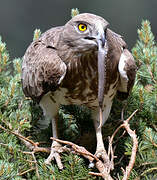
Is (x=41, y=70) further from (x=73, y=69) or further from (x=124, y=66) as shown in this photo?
(x=124, y=66)

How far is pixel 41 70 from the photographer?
1438 millimetres

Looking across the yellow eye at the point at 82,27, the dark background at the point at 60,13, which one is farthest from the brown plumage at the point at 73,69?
the dark background at the point at 60,13

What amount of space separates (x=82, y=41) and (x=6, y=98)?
0.41 metres

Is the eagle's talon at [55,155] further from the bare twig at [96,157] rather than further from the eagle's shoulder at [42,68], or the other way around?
the eagle's shoulder at [42,68]

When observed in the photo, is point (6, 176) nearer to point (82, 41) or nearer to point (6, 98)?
point (6, 98)

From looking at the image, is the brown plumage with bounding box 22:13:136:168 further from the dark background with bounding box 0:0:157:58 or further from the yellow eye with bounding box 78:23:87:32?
the dark background with bounding box 0:0:157:58

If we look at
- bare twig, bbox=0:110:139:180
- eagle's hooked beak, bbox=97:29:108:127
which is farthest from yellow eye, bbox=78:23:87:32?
bare twig, bbox=0:110:139:180

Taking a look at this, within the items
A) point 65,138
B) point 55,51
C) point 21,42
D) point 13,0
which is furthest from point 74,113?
point 13,0

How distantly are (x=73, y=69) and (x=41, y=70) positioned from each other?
5.1 inches

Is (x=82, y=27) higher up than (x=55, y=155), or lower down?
higher up

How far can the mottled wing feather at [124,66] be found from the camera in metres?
1.43

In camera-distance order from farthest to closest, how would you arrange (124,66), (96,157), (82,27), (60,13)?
1. (60,13)
2. (124,66)
3. (82,27)
4. (96,157)

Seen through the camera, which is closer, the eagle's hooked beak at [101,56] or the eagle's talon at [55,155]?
the eagle's hooked beak at [101,56]

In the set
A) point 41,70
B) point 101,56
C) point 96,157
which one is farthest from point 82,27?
point 96,157
